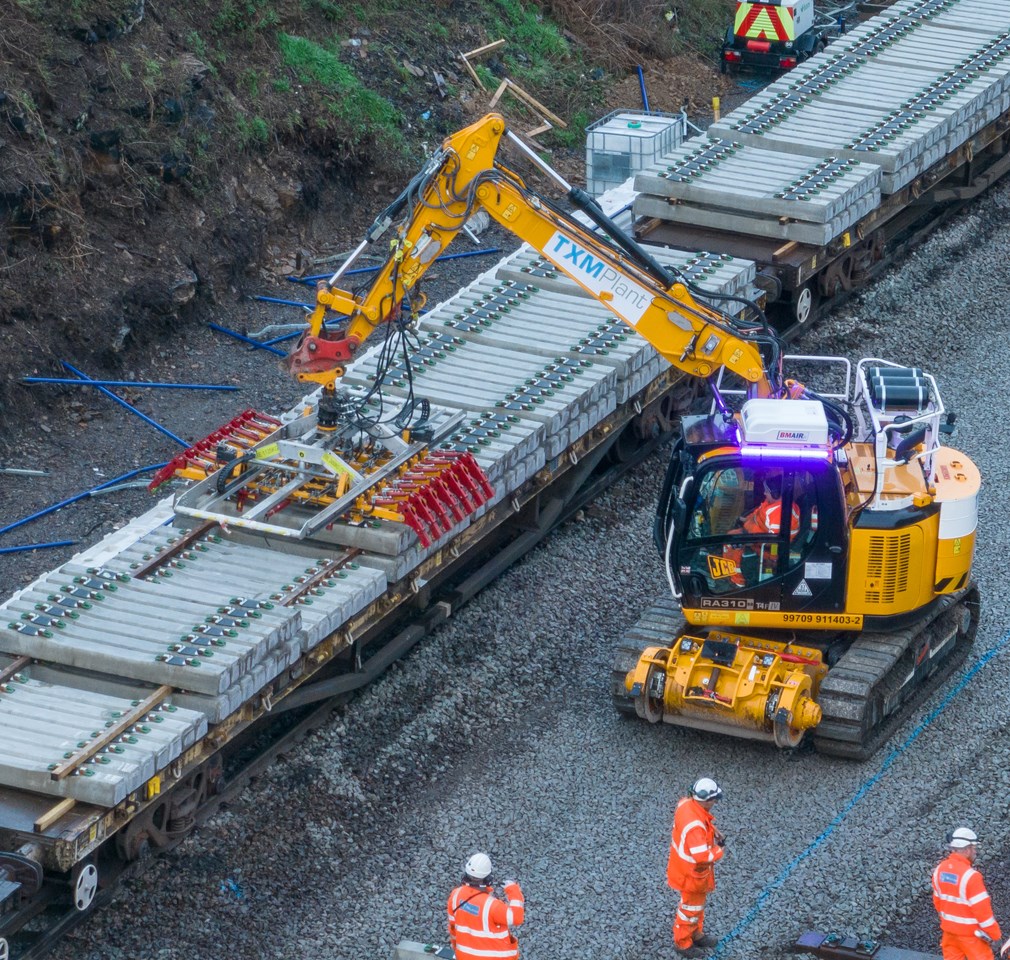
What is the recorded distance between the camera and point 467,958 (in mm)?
10992

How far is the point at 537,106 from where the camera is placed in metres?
25.5

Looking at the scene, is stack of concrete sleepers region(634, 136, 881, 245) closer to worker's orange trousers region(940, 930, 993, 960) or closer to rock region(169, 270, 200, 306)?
rock region(169, 270, 200, 306)

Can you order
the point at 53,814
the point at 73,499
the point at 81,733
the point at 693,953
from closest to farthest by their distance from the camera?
the point at 53,814 < the point at 693,953 < the point at 81,733 < the point at 73,499

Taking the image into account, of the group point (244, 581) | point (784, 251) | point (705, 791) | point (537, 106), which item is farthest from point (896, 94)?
point (705, 791)

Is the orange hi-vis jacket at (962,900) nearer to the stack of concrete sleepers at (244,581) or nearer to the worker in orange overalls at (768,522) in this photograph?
the worker in orange overalls at (768,522)

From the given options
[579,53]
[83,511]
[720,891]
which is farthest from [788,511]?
[579,53]

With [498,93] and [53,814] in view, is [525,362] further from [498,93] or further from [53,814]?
[498,93]

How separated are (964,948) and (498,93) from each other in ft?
53.0

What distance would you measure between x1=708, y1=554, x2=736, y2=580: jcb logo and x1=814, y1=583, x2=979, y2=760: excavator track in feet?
3.33

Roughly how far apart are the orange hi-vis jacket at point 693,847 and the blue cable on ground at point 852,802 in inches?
23.6

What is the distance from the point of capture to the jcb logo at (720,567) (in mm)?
13961

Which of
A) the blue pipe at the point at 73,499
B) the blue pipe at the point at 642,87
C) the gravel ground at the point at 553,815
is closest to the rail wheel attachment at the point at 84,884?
the gravel ground at the point at 553,815

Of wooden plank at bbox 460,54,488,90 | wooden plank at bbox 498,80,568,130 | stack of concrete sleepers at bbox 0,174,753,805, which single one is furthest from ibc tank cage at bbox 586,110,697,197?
stack of concrete sleepers at bbox 0,174,753,805

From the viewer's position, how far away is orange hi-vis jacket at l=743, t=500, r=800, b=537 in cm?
1374
